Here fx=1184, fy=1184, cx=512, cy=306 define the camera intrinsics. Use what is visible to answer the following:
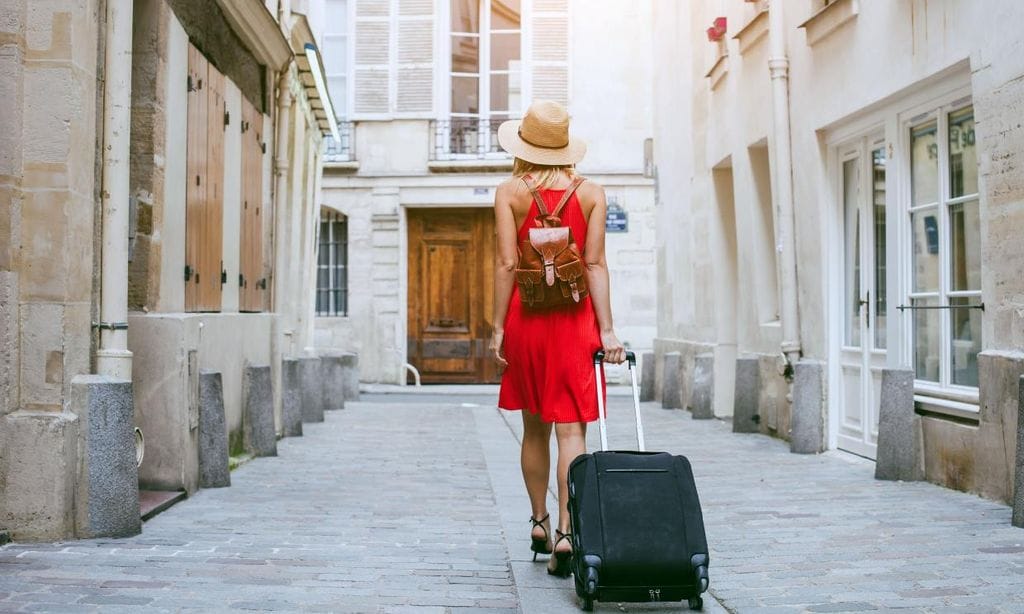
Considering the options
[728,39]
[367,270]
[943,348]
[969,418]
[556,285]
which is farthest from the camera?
[367,270]

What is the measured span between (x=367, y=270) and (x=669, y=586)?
1629 centimetres

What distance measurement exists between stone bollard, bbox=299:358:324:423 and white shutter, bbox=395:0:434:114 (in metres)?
8.71

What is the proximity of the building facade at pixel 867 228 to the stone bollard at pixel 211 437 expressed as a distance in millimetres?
4013

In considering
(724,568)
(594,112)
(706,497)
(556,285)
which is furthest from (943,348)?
(594,112)

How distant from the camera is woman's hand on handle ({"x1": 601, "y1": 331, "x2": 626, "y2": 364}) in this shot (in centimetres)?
445

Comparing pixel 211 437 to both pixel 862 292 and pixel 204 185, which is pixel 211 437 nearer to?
pixel 204 185

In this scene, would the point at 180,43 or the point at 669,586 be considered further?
the point at 180,43

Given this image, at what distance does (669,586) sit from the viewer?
3830 millimetres

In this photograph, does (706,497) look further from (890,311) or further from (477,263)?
(477,263)

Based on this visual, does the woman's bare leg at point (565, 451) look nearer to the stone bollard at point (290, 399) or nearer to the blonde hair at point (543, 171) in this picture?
the blonde hair at point (543, 171)

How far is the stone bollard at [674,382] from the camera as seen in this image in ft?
45.3

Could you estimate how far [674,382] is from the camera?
45.5ft

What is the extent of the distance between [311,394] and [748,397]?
4.42m

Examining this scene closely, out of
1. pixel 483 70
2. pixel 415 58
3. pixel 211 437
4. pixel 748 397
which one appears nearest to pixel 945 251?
pixel 748 397
